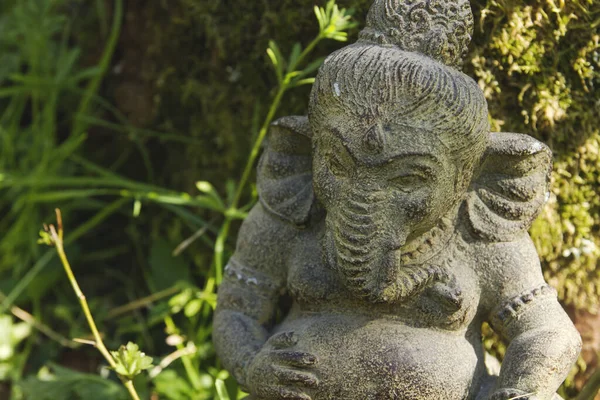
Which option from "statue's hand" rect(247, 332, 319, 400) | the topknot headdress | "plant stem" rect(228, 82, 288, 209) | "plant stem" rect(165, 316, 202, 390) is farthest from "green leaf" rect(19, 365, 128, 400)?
the topknot headdress

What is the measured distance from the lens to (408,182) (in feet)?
4.15

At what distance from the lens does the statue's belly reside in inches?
51.8

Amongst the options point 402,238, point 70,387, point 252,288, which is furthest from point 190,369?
point 402,238

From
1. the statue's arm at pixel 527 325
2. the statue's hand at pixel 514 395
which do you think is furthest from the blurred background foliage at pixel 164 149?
the statue's hand at pixel 514 395

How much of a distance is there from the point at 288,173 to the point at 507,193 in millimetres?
372

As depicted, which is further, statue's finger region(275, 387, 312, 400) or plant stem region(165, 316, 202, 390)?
plant stem region(165, 316, 202, 390)

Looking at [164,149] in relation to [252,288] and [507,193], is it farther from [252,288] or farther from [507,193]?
[507,193]

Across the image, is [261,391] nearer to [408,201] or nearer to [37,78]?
[408,201]

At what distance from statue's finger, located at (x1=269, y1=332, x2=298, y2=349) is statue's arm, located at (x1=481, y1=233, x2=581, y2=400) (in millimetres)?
322

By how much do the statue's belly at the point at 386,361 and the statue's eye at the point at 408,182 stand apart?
0.24 meters

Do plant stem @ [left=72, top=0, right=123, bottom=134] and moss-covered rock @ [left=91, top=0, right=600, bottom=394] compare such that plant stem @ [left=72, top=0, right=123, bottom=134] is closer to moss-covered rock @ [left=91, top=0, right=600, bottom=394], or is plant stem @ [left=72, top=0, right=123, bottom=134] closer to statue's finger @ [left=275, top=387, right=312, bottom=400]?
moss-covered rock @ [left=91, top=0, right=600, bottom=394]

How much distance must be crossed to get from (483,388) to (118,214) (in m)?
1.37

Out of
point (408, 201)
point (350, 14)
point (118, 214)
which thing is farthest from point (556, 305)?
point (118, 214)

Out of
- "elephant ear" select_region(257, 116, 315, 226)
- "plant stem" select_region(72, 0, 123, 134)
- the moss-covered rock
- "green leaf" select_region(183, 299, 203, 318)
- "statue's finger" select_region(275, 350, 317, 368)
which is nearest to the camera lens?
"statue's finger" select_region(275, 350, 317, 368)
